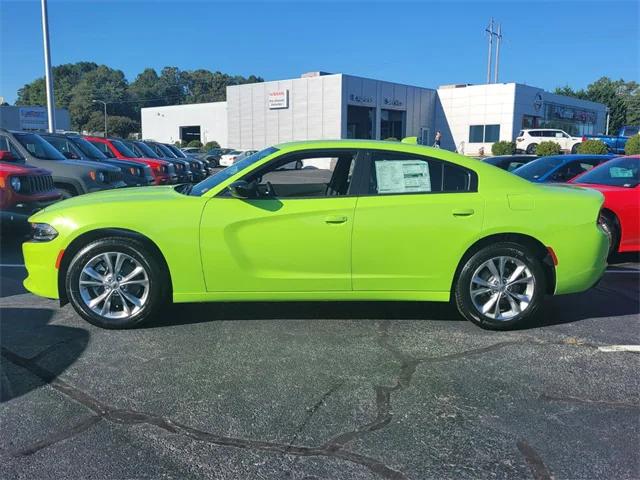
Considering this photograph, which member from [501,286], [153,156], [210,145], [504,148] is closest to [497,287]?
[501,286]

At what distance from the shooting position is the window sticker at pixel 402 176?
474 cm

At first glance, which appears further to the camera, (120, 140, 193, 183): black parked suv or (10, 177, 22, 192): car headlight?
(120, 140, 193, 183): black parked suv

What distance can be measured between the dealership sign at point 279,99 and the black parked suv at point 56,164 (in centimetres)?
3708

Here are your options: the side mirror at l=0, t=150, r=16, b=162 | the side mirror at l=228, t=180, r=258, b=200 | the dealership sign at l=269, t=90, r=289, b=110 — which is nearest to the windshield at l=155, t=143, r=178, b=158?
the side mirror at l=0, t=150, r=16, b=162

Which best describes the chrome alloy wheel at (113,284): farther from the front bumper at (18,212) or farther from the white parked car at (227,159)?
the white parked car at (227,159)

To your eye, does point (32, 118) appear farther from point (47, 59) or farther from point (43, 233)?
point (43, 233)

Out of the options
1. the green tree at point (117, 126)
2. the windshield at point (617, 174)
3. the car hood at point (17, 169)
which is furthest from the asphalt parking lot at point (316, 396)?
the green tree at point (117, 126)

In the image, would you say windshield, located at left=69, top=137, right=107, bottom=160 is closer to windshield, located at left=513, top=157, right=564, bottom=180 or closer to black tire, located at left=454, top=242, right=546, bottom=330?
windshield, located at left=513, top=157, right=564, bottom=180

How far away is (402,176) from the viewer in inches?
188

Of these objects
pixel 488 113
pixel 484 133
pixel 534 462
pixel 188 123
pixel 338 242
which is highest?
pixel 488 113

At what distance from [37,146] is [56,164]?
65 cm

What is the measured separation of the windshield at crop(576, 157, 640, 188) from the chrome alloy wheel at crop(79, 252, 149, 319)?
6379 millimetres

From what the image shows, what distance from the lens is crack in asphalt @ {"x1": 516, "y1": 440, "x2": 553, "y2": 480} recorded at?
2695mm

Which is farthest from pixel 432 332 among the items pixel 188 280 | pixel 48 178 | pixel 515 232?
pixel 48 178
